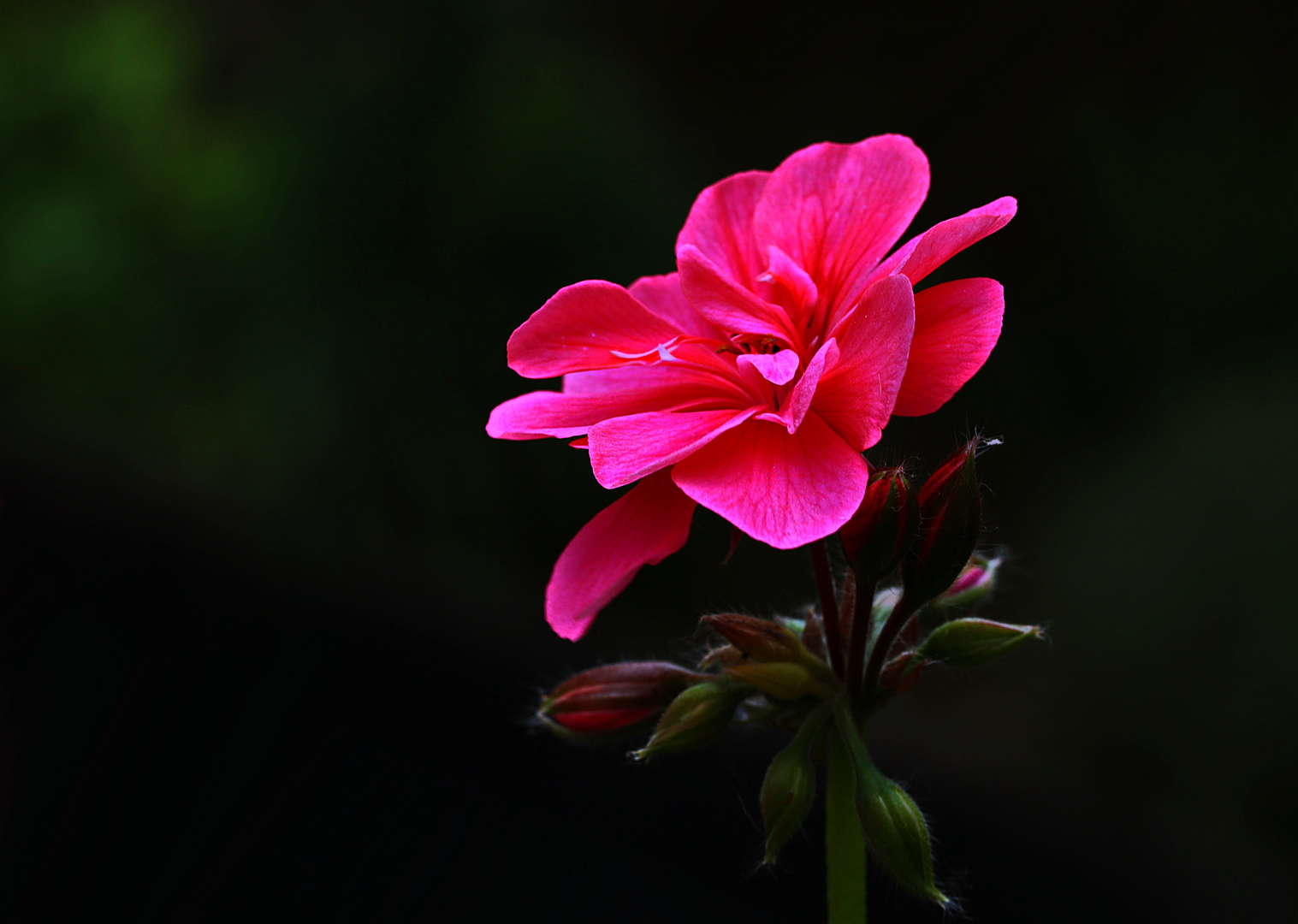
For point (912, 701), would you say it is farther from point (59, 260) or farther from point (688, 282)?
point (59, 260)

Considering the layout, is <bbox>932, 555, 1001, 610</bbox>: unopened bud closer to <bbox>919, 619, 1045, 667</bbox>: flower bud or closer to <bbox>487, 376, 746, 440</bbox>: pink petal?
<bbox>919, 619, 1045, 667</bbox>: flower bud

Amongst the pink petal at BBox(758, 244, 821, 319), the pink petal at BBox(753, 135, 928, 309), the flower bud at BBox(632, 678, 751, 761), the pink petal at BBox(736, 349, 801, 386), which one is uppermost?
the pink petal at BBox(753, 135, 928, 309)

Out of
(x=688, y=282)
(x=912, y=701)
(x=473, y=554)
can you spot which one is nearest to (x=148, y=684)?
(x=473, y=554)

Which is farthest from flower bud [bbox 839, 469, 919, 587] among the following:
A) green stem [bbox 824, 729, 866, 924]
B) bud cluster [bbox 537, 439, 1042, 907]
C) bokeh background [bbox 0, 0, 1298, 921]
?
bokeh background [bbox 0, 0, 1298, 921]

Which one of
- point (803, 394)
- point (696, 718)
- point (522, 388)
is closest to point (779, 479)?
point (803, 394)

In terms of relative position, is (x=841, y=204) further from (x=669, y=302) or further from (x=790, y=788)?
(x=790, y=788)

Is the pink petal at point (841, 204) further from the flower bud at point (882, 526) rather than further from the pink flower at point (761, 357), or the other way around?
the flower bud at point (882, 526)
